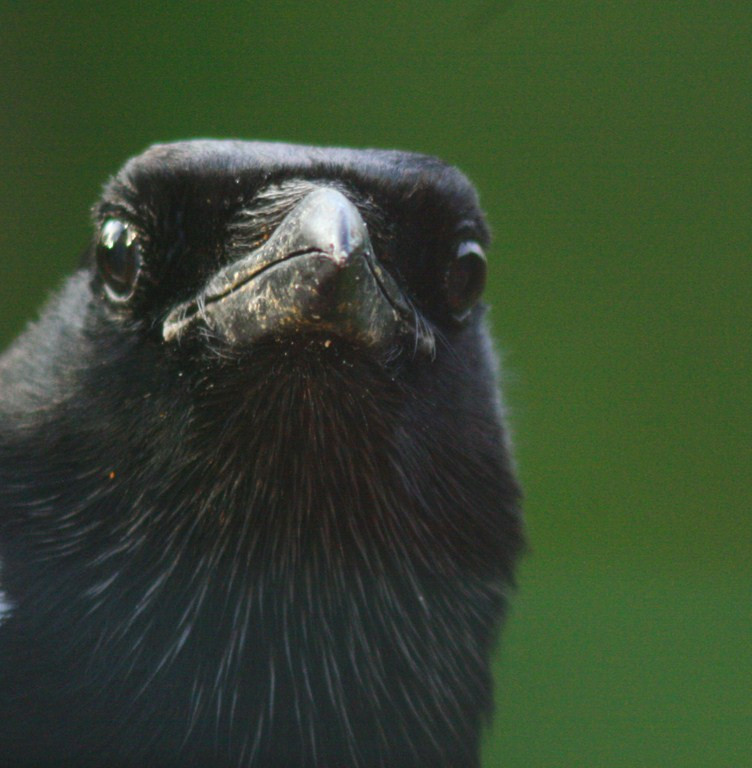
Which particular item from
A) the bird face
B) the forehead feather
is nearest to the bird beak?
the bird face

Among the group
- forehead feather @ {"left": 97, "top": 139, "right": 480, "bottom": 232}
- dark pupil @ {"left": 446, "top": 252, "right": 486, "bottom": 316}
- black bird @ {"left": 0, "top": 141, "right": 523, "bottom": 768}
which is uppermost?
forehead feather @ {"left": 97, "top": 139, "right": 480, "bottom": 232}

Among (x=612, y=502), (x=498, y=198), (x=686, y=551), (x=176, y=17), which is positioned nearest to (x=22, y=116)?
(x=176, y=17)

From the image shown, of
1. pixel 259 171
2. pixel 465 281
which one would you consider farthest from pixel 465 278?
pixel 259 171

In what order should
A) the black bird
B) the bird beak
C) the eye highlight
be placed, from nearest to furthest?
the bird beak, the black bird, the eye highlight

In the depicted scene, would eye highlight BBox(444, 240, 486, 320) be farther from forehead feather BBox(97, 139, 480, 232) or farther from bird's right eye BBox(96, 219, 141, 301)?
bird's right eye BBox(96, 219, 141, 301)

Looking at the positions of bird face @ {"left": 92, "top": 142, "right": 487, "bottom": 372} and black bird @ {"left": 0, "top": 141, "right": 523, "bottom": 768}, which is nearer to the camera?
bird face @ {"left": 92, "top": 142, "right": 487, "bottom": 372}

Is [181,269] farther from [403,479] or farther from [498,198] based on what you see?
[498,198]
